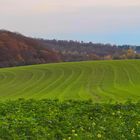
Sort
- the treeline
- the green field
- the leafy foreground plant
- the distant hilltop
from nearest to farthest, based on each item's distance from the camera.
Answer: the leafy foreground plant < the green field < the distant hilltop < the treeline

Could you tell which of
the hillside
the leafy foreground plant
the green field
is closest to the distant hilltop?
the hillside

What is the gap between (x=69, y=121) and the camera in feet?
48.0

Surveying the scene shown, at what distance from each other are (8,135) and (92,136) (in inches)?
82.5

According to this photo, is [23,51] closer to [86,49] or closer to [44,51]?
[44,51]

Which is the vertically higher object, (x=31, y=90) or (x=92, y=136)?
(x=92, y=136)

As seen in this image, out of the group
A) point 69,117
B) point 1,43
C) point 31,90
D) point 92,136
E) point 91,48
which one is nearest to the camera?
point 92,136

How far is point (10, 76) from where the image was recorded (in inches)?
2104

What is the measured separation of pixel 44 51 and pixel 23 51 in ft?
16.4

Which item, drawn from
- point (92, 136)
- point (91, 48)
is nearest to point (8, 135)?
point (92, 136)

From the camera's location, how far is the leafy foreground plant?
42.8 ft

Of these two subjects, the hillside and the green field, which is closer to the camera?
the green field

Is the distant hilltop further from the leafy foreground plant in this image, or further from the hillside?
the leafy foreground plant

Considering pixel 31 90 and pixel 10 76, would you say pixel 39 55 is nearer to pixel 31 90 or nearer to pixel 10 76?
pixel 10 76

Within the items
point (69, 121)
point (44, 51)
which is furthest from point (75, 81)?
point (44, 51)
